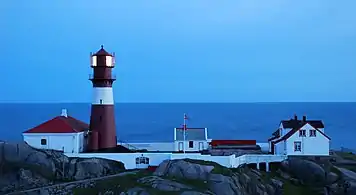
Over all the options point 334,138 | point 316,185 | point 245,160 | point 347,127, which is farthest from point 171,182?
point 347,127

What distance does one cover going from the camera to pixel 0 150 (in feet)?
107

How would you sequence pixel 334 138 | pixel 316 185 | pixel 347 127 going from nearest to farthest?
1. pixel 316 185
2. pixel 334 138
3. pixel 347 127

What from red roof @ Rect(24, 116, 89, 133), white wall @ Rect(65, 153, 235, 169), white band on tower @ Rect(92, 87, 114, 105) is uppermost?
white band on tower @ Rect(92, 87, 114, 105)

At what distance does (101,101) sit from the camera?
3797cm

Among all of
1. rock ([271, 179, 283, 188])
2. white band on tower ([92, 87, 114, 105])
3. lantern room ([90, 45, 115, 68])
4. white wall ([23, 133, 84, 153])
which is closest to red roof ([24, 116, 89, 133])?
white wall ([23, 133, 84, 153])

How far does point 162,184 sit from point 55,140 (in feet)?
35.3

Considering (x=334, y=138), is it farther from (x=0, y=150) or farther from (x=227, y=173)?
(x=0, y=150)

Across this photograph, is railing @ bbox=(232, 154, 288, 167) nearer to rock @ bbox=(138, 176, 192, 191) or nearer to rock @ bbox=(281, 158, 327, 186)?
rock @ bbox=(281, 158, 327, 186)

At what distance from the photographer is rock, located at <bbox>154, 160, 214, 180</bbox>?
31594 millimetres

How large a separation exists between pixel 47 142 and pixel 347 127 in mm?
95652

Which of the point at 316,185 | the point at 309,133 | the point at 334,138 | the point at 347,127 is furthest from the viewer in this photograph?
the point at 347,127

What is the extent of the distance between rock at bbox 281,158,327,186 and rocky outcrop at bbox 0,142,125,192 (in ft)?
40.6

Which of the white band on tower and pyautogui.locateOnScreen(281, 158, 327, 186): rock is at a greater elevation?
the white band on tower

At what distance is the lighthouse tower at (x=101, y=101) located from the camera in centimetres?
3762
